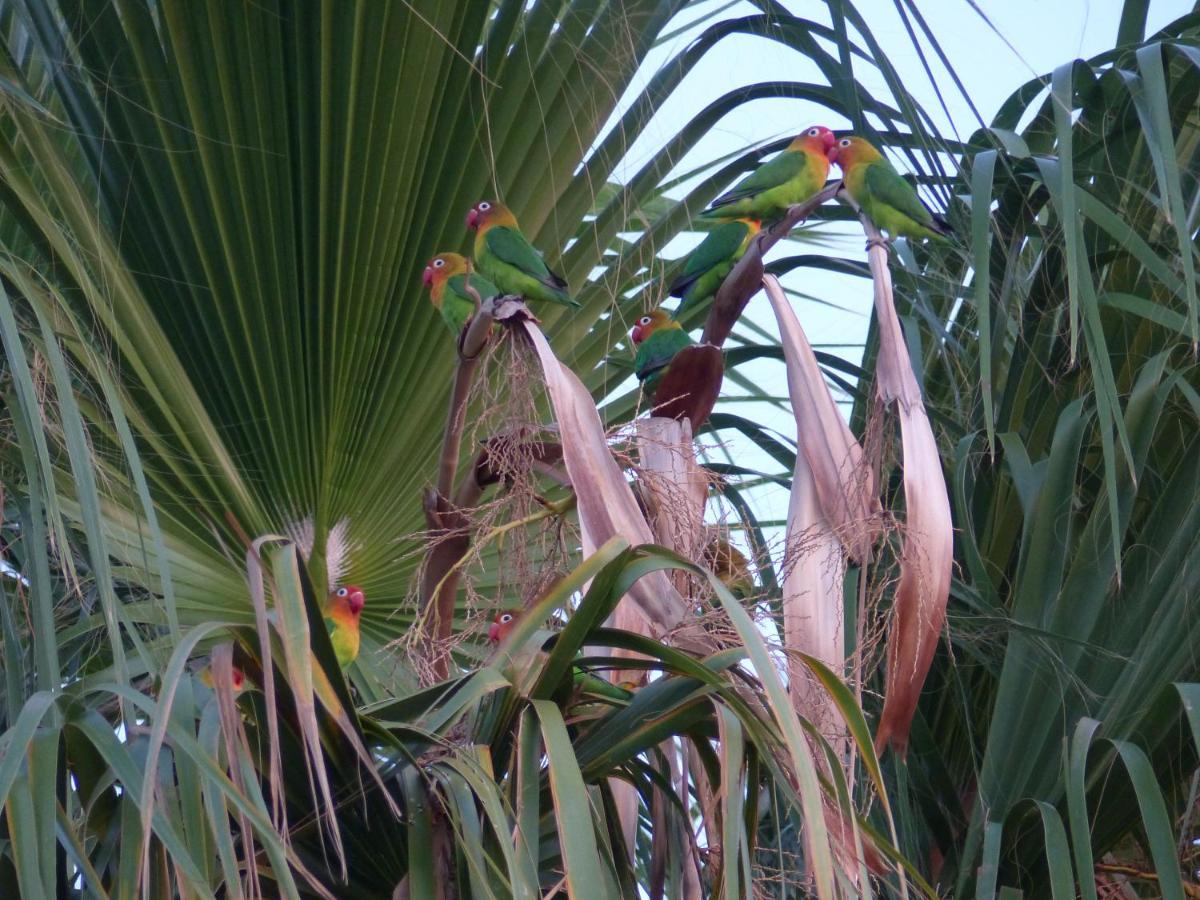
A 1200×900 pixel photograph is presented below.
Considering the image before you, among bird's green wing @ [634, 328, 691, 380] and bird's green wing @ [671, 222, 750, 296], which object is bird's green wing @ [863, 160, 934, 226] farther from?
bird's green wing @ [634, 328, 691, 380]

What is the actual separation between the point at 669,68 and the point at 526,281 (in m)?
0.44

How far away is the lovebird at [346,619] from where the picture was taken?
98.4 inches

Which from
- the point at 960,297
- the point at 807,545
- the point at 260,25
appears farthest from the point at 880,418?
the point at 260,25

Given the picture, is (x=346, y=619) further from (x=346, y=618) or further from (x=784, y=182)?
(x=784, y=182)

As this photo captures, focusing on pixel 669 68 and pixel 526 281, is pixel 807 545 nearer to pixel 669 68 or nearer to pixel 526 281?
pixel 526 281

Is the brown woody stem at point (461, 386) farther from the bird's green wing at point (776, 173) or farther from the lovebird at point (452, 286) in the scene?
the bird's green wing at point (776, 173)

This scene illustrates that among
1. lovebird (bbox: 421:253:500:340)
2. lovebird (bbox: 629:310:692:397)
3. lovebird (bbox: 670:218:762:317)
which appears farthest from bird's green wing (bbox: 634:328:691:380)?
lovebird (bbox: 421:253:500:340)

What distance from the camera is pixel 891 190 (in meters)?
2.33

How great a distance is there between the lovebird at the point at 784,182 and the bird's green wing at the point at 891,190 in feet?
0.58

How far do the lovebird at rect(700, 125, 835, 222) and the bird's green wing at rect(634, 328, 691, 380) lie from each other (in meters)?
0.28

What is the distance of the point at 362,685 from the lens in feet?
8.61

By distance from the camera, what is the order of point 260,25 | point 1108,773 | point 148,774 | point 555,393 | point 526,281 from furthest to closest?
point 526,281 → point 260,25 → point 1108,773 → point 555,393 → point 148,774

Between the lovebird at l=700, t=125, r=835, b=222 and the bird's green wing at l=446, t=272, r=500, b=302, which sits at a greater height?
the lovebird at l=700, t=125, r=835, b=222

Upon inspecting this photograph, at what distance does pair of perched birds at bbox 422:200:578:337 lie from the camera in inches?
92.1
